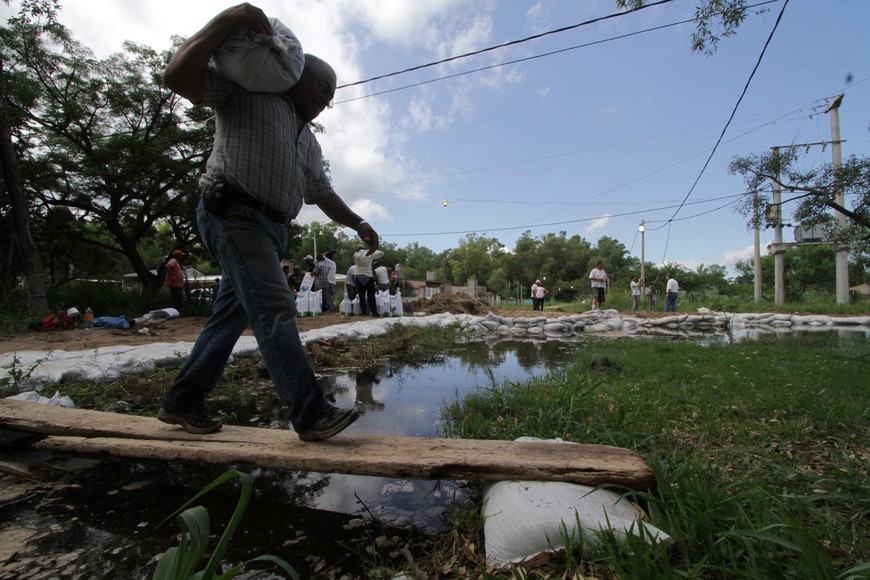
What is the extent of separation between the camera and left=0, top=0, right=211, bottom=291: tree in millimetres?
11797

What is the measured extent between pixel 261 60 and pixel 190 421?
1330 mm

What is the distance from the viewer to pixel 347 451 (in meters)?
1.38

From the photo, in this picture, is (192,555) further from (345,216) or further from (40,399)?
(40,399)

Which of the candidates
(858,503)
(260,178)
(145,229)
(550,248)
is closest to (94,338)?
(260,178)

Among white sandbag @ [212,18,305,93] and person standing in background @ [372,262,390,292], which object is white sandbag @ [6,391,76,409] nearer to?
white sandbag @ [212,18,305,93]

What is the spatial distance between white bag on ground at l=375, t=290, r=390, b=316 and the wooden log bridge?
8918 mm

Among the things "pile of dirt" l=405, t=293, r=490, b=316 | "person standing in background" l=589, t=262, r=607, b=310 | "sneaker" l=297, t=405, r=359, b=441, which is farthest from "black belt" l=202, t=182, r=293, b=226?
"person standing in background" l=589, t=262, r=607, b=310

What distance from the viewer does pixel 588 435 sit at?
1.83 metres

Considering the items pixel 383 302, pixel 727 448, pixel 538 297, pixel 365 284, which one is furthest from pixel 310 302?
pixel 538 297

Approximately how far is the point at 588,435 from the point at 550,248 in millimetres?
60085

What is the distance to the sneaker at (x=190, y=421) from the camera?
1.62 m

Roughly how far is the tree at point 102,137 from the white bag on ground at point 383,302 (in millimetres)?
7032

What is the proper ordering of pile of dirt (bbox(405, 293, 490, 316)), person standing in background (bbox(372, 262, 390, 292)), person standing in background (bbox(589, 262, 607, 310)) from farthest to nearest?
person standing in background (bbox(589, 262, 607, 310)) < pile of dirt (bbox(405, 293, 490, 316)) < person standing in background (bbox(372, 262, 390, 292))

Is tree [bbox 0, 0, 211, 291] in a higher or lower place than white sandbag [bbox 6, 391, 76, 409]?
higher
